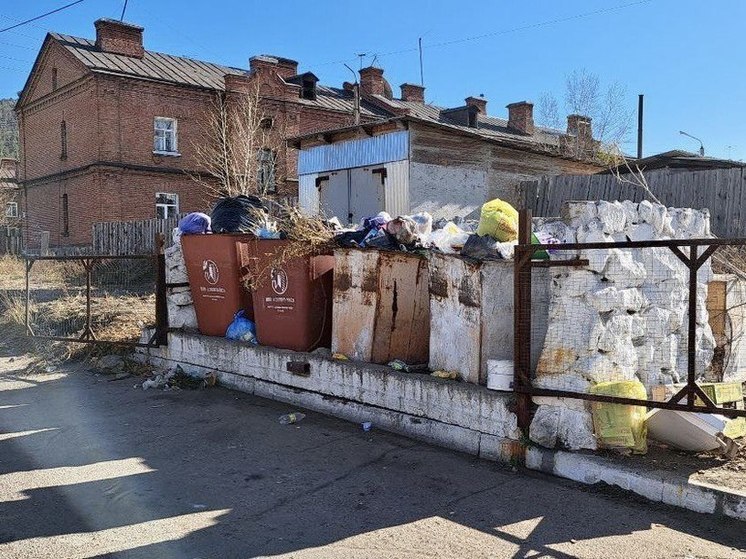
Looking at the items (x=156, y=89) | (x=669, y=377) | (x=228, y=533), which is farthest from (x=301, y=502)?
(x=156, y=89)

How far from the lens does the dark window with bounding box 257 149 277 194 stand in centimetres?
2761

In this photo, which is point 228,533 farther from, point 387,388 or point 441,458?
point 387,388

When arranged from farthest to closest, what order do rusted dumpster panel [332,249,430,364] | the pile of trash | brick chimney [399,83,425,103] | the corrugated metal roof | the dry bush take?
brick chimney [399,83,425,103] → the corrugated metal roof → the dry bush → rusted dumpster panel [332,249,430,364] → the pile of trash

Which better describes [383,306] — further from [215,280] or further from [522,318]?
[215,280]

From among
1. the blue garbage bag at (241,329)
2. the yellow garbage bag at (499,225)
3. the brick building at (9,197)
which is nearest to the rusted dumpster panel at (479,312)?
the yellow garbage bag at (499,225)

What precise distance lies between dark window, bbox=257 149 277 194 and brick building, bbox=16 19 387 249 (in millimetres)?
250

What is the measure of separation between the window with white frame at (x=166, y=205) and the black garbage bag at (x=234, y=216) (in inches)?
742

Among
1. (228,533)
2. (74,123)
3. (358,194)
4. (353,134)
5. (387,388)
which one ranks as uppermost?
(74,123)

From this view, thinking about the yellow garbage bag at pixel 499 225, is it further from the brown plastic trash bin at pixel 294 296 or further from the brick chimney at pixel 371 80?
the brick chimney at pixel 371 80

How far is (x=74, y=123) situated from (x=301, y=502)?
25691mm

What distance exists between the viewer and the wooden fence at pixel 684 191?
11609mm

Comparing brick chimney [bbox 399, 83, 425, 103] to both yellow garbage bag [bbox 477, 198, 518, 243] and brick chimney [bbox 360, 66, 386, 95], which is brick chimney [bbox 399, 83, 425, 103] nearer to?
brick chimney [bbox 360, 66, 386, 95]

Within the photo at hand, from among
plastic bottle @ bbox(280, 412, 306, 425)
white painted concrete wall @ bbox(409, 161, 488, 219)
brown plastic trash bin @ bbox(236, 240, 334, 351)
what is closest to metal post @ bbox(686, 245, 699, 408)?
plastic bottle @ bbox(280, 412, 306, 425)

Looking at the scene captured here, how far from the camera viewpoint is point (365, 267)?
6.21 m
